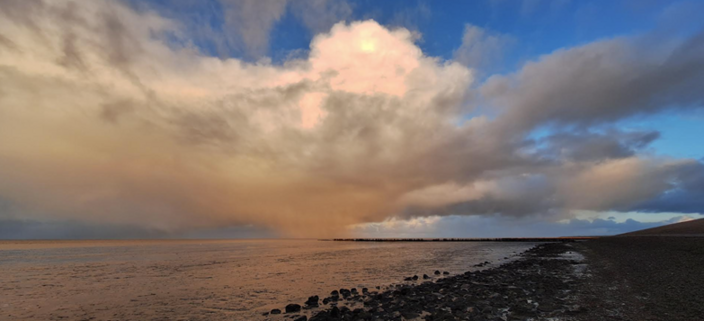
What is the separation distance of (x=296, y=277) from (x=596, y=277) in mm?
27918

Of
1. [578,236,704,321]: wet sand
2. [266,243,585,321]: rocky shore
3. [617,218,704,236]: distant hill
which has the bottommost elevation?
[266,243,585,321]: rocky shore

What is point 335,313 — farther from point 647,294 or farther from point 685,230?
point 685,230

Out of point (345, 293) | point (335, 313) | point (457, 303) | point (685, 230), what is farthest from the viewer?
point (685, 230)

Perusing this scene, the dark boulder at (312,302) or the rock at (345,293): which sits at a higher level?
the dark boulder at (312,302)

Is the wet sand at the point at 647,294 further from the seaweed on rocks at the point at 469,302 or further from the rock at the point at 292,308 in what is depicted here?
the rock at the point at 292,308

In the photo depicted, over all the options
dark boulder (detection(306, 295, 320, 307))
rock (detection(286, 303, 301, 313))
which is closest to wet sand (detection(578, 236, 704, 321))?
dark boulder (detection(306, 295, 320, 307))

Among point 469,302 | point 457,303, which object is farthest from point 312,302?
point 469,302

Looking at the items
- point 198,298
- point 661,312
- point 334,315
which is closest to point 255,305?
point 198,298

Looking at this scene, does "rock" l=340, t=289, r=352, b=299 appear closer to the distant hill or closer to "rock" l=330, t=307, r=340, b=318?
"rock" l=330, t=307, r=340, b=318

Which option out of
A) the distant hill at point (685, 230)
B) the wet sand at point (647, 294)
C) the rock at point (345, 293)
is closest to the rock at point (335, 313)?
the rock at point (345, 293)

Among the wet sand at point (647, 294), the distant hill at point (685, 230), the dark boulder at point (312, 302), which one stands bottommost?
the dark boulder at point (312, 302)

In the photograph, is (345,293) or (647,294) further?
(345,293)

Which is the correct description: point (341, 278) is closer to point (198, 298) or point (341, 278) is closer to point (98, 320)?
point (198, 298)

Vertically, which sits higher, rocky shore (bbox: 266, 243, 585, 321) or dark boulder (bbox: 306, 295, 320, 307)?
rocky shore (bbox: 266, 243, 585, 321)
